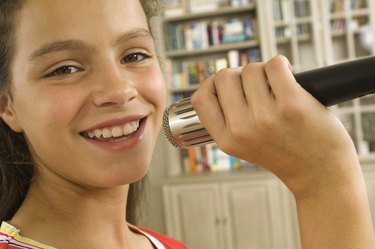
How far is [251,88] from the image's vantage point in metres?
0.52

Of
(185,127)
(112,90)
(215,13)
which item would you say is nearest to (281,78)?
(185,127)

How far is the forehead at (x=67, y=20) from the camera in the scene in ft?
2.66

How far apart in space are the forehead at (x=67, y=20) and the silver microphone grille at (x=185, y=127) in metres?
0.24

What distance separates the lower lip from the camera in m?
0.85

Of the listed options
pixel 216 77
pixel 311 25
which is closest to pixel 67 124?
pixel 216 77

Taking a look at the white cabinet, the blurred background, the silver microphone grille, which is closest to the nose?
the silver microphone grille

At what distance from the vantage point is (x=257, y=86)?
514 mm

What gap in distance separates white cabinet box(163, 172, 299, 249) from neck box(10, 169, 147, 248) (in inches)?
121

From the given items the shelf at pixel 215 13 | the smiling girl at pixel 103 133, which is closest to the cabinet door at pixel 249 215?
the shelf at pixel 215 13

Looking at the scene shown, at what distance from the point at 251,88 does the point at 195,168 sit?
12.9 feet

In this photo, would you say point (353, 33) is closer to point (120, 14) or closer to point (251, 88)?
point (120, 14)

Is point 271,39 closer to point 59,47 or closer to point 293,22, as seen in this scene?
point 293,22

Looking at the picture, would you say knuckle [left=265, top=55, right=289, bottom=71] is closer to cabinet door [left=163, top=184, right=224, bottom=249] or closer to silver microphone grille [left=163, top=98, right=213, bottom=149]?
silver microphone grille [left=163, top=98, right=213, bottom=149]

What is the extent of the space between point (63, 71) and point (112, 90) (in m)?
0.10
